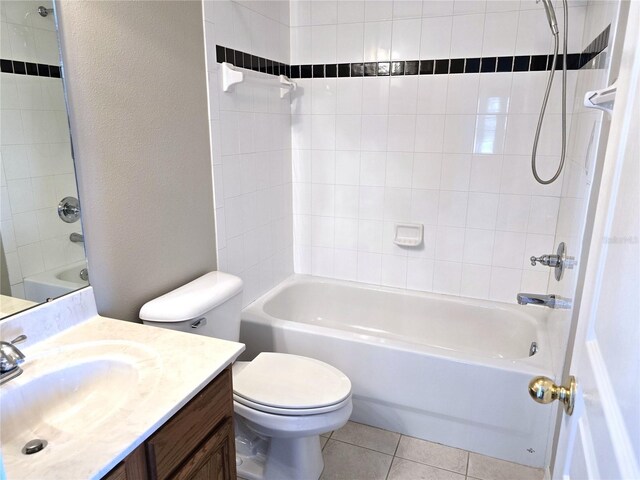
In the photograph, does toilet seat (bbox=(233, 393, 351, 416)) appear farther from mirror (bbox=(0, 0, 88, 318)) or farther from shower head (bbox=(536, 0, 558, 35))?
shower head (bbox=(536, 0, 558, 35))

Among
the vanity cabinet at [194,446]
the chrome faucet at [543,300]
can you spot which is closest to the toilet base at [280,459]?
the vanity cabinet at [194,446]

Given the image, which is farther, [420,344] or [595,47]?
[420,344]

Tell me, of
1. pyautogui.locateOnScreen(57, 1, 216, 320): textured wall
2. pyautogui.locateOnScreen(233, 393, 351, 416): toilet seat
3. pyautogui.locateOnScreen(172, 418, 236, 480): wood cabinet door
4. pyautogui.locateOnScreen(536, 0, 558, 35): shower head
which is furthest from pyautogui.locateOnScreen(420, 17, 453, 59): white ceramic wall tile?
pyautogui.locateOnScreen(172, 418, 236, 480): wood cabinet door

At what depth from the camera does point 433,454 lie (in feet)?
6.64

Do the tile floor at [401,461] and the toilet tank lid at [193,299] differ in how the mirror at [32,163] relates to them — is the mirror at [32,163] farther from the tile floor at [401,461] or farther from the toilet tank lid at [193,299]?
the tile floor at [401,461]

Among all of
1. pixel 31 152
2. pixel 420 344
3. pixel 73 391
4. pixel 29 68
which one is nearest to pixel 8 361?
pixel 73 391

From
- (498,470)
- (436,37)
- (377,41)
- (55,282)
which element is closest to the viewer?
(55,282)

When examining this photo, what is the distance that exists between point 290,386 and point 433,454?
0.82 meters

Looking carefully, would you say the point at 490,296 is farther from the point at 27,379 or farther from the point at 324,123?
the point at 27,379

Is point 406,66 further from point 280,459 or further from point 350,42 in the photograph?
point 280,459

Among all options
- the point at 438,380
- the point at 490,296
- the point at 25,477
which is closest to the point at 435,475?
the point at 438,380

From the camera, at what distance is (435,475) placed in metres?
1.90

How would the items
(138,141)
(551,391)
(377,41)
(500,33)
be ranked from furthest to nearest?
(377,41) → (500,33) → (138,141) → (551,391)

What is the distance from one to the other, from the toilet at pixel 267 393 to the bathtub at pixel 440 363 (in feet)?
1.12
